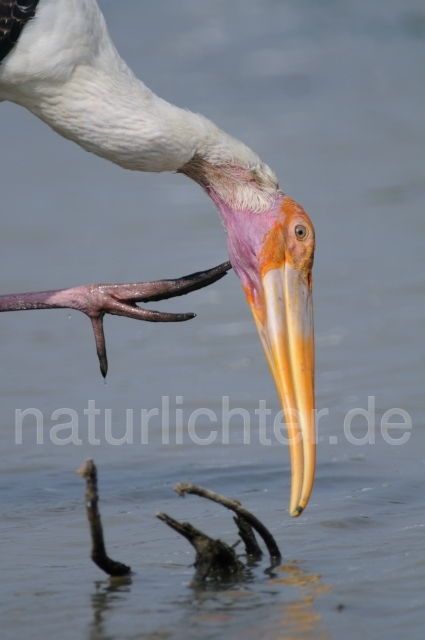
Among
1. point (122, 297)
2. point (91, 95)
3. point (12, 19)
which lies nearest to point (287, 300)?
point (122, 297)

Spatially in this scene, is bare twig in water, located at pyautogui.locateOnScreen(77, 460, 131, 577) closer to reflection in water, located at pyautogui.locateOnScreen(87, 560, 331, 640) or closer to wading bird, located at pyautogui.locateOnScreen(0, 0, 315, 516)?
reflection in water, located at pyautogui.locateOnScreen(87, 560, 331, 640)

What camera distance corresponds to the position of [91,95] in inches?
250

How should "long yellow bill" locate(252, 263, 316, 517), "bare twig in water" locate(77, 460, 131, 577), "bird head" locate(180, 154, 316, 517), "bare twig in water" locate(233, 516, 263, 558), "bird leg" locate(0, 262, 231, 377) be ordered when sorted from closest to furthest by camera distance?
"bare twig in water" locate(77, 460, 131, 577), "bare twig in water" locate(233, 516, 263, 558), "long yellow bill" locate(252, 263, 316, 517), "bird head" locate(180, 154, 316, 517), "bird leg" locate(0, 262, 231, 377)

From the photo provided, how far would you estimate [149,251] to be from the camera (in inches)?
467

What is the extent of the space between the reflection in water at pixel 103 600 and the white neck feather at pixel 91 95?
2.20m

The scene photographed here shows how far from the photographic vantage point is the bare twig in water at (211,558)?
17.4ft

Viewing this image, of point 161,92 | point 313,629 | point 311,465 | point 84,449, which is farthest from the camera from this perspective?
point 161,92

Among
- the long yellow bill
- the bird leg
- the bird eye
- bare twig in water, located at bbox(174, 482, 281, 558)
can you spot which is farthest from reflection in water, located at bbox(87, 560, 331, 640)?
the bird eye

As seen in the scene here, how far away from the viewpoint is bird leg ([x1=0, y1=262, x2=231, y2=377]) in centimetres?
677

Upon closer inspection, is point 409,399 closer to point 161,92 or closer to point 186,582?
point 186,582

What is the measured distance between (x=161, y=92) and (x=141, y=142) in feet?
34.2

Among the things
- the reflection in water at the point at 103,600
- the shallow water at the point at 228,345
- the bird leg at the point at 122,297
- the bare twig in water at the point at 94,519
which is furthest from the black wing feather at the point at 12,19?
the reflection in water at the point at 103,600

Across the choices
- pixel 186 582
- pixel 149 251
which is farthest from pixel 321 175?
pixel 186 582

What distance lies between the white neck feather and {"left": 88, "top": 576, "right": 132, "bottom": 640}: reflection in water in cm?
220
